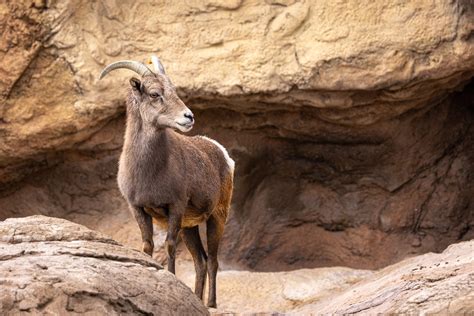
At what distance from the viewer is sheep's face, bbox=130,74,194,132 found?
860 cm

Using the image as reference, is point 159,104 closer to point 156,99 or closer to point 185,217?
point 156,99

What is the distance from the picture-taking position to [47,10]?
35.6 feet

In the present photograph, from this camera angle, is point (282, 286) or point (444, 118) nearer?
point (282, 286)

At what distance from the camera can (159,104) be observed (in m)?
8.70

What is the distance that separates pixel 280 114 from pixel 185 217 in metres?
2.61

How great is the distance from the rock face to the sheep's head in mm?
2082

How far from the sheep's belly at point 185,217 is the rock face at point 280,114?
1.84 m

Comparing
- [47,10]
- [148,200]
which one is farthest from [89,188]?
[148,200]

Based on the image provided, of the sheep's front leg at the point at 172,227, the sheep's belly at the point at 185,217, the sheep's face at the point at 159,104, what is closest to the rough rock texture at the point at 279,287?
the sheep's belly at the point at 185,217

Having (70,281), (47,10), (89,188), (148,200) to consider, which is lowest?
(70,281)

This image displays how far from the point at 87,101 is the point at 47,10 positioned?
3.28ft

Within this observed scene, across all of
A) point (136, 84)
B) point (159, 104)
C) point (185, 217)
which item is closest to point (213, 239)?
point (185, 217)

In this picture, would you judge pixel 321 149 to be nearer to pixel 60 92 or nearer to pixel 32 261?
pixel 60 92

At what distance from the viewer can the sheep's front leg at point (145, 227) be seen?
8.65 metres
